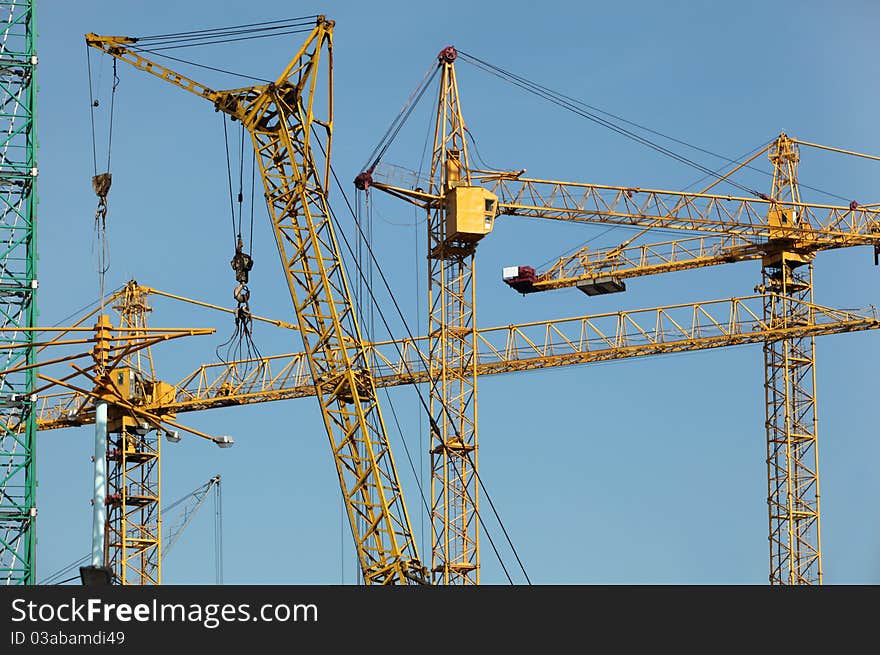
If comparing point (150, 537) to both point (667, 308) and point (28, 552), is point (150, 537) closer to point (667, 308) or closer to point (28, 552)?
point (667, 308)

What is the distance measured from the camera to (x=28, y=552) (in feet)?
302

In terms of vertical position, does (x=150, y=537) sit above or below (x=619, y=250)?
below

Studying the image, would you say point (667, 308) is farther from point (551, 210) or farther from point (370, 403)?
point (370, 403)

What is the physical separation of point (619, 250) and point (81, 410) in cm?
3831

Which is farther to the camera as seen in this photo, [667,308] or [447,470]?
[667,308]

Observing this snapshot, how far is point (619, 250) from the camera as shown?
141625 millimetres

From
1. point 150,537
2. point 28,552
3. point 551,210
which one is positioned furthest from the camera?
point 150,537

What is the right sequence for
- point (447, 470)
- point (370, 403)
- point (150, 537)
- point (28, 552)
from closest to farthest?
1. point (28, 552)
2. point (370, 403)
3. point (447, 470)
4. point (150, 537)

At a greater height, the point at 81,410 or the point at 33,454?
the point at 81,410
